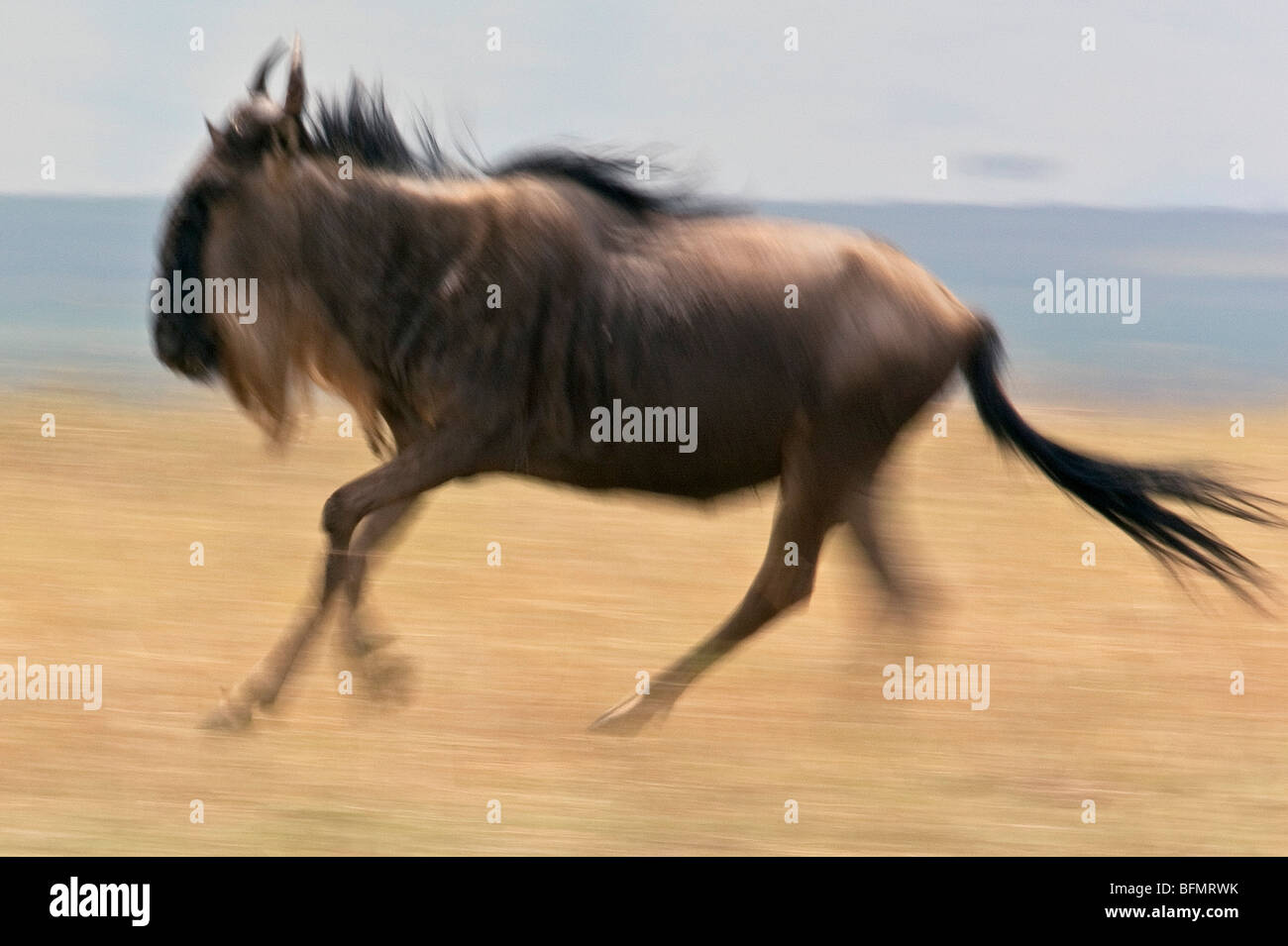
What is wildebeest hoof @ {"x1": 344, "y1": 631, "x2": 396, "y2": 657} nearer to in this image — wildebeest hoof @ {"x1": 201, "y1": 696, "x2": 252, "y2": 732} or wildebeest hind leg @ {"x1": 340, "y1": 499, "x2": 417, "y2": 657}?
wildebeest hind leg @ {"x1": 340, "y1": 499, "x2": 417, "y2": 657}

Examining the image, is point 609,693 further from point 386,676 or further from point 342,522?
point 342,522

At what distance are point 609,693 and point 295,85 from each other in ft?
6.48

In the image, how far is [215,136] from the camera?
188 inches

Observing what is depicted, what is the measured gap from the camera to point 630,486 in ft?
16.5

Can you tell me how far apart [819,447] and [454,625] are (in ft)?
5.55

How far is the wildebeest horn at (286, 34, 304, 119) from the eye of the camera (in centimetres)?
479

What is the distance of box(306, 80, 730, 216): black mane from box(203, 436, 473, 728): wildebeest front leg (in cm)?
83

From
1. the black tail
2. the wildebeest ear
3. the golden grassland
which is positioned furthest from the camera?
the black tail

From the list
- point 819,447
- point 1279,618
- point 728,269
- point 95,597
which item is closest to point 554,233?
point 728,269

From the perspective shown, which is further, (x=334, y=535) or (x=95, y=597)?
(x=95, y=597)

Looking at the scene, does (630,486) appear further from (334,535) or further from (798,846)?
(798,846)

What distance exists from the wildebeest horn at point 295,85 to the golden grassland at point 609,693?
1.23 m

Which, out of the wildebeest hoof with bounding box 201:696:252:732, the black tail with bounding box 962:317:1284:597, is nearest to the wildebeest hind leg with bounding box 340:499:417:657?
the wildebeest hoof with bounding box 201:696:252:732

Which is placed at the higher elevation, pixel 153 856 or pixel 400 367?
pixel 400 367
